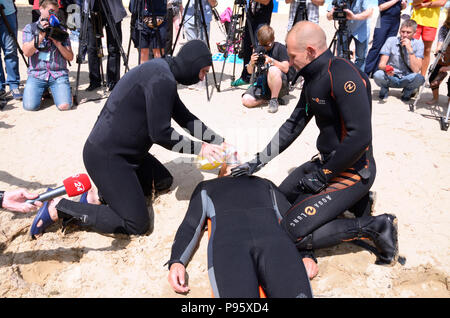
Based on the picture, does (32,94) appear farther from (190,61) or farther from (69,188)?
(190,61)

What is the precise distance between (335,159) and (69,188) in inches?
70.6

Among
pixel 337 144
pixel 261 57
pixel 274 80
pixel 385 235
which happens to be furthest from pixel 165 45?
pixel 385 235

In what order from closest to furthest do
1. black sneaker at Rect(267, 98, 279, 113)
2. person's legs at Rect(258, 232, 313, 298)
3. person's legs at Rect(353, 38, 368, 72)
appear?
1. person's legs at Rect(258, 232, 313, 298)
2. black sneaker at Rect(267, 98, 279, 113)
3. person's legs at Rect(353, 38, 368, 72)

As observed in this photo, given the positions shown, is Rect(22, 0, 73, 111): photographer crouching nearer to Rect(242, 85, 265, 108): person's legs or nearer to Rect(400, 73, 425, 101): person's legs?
Rect(242, 85, 265, 108): person's legs

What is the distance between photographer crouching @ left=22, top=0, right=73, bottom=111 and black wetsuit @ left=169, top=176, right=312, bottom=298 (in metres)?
3.43

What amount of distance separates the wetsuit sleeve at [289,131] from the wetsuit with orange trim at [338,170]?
143mm

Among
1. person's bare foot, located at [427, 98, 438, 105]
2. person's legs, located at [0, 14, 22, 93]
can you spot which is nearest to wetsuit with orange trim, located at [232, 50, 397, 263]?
person's bare foot, located at [427, 98, 438, 105]

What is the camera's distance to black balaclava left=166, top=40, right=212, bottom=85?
94.0 inches

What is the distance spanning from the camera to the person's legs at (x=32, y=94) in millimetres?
4723

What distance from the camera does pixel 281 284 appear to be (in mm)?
1860

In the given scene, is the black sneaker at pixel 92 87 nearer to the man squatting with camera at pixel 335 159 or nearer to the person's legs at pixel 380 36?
the man squatting with camera at pixel 335 159
